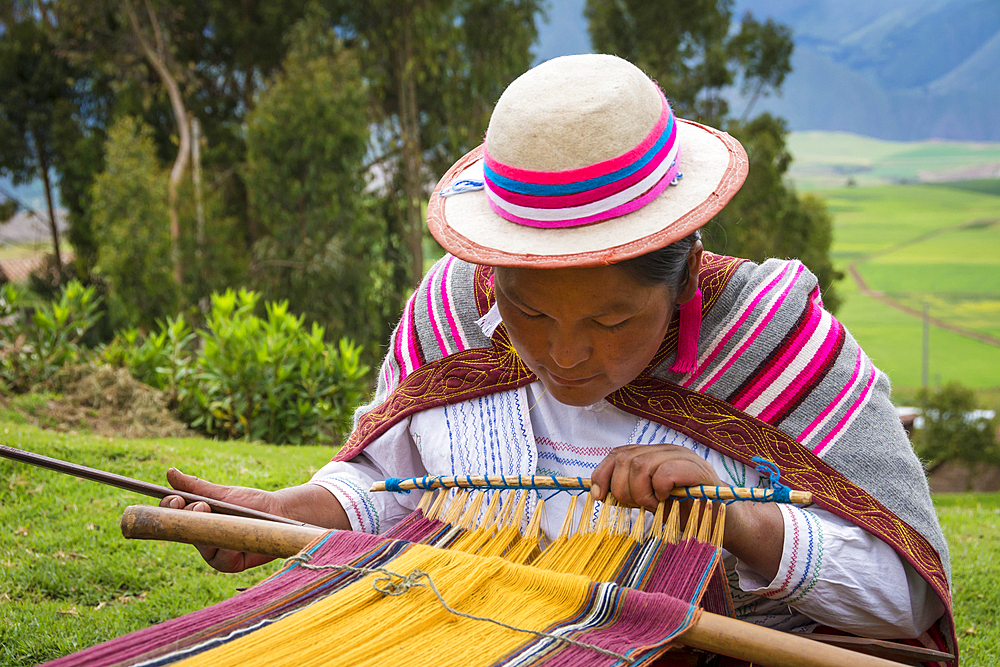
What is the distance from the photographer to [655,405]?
1.98m

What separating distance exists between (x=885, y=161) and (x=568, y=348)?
85.0 meters

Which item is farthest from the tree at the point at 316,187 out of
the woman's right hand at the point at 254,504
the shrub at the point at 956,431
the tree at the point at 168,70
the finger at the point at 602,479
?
the shrub at the point at 956,431

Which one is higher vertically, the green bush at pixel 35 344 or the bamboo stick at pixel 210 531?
the bamboo stick at pixel 210 531

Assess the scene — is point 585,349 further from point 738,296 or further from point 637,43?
point 637,43

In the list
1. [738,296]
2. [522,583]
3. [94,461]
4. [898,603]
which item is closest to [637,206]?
[738,296]

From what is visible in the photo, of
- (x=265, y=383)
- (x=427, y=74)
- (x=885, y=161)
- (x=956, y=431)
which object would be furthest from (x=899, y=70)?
(x=265, y=383)

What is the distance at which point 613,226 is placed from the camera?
1531mm

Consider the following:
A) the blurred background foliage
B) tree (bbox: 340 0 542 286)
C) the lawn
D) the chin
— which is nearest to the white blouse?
the chin

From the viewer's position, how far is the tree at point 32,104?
20438 millimetres

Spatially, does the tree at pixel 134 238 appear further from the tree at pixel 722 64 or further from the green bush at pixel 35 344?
the tree at pixel 722 64

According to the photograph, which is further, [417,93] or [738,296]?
[417,93]

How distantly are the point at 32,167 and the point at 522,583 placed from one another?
84.2 ft

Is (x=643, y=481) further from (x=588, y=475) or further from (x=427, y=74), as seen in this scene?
(x=427, y=74)

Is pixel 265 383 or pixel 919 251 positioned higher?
pixel 265 383
